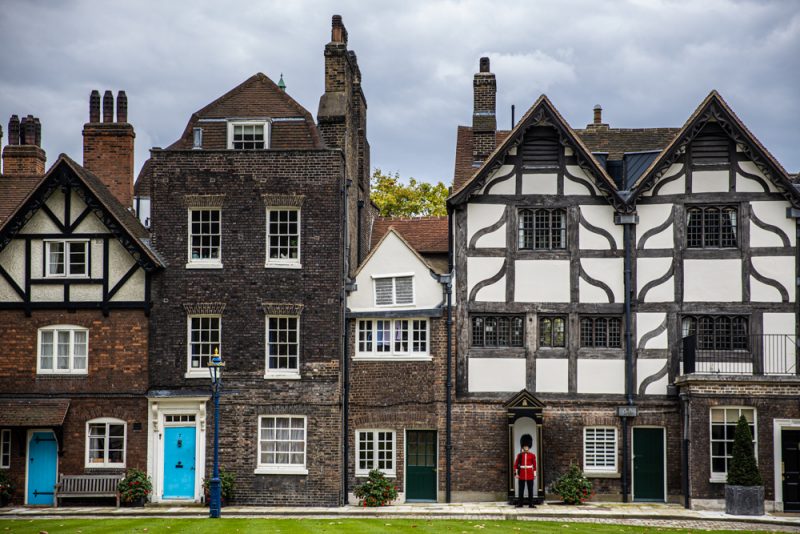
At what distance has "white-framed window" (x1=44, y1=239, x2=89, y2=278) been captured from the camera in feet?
93.7

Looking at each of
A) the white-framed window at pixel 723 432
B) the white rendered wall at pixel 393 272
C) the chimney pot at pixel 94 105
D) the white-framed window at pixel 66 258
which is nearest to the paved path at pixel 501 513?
the white-framed window at pixel 723 432

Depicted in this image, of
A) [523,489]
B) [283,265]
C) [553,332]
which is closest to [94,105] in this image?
[283,265]

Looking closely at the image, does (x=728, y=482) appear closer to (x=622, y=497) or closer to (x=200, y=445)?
(x=622, y=497)

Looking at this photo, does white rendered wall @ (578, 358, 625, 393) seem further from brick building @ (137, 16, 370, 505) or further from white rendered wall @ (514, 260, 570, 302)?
brick building @ (137, 16, 370, 505)

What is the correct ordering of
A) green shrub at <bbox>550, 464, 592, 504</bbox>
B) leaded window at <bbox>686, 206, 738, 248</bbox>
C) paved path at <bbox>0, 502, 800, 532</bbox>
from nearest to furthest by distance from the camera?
paved path at <bbox>0, 502, 800, 532</bbox>, green shrub at <bbox>550, 464, 592, 504</bbox>, leaded window at <bbox>686, 206, 738, 248</bbox>

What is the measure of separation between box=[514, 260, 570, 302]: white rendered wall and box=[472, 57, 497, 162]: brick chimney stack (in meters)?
4.45

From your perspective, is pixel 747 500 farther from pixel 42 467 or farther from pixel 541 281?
pixel 42 467

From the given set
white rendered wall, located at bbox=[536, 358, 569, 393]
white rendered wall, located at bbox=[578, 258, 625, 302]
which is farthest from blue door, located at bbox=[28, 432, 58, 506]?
white rendered wall, located at bbox=[578, 258, 625, 302]

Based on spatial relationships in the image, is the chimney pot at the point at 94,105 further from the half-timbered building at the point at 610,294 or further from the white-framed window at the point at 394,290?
the half-timbered building at the point at 610,294

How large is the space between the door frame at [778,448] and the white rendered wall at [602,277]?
5.42 metres

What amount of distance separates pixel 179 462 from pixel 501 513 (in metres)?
9.40

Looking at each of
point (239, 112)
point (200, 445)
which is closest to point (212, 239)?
point (239, 112)

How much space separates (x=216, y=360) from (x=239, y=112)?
7997 millimetres

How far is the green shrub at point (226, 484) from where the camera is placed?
27.3 metres
